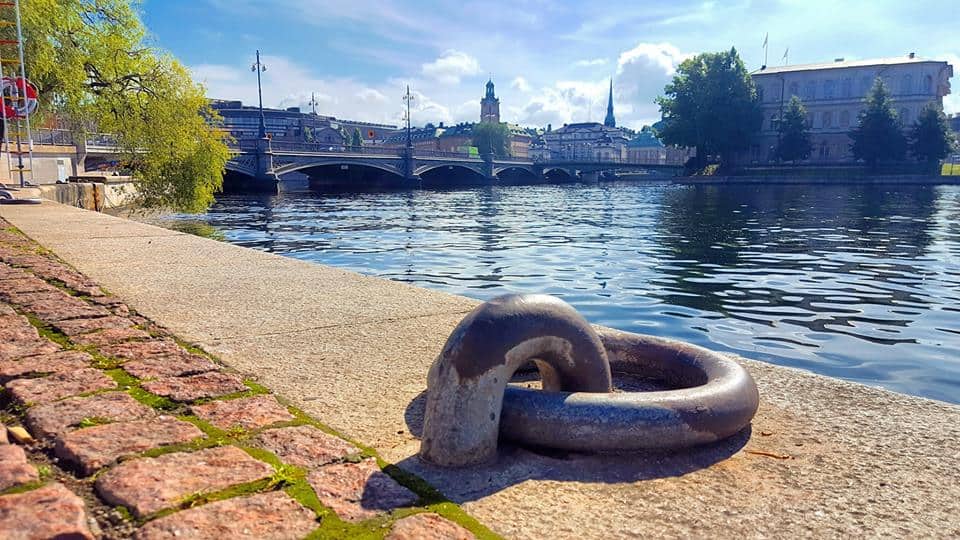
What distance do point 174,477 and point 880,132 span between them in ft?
237

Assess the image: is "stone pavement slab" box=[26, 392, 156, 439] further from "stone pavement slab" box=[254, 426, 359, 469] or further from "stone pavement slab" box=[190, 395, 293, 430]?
"stone pavement slab" box=[254, 426, 359, 469]

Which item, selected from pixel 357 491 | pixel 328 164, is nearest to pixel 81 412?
pixel 357 491

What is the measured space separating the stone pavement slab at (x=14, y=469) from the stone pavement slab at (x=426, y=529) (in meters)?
0.98

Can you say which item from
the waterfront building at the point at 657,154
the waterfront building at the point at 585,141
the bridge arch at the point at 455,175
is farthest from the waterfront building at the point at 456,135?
the bridge arch at the point at 455,175

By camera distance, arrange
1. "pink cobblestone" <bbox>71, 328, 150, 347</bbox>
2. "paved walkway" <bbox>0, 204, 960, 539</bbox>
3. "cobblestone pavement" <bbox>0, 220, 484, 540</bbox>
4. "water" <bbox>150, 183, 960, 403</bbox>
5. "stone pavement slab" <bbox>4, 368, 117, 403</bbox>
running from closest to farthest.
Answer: "cobblestone pavement" <bbox>0, 220, 484, 540</bbox>
"paved walkway" <bbox>0, 204, 960, 539</bbox>
"stone pavement slab" <bbox>4, 368, 117, 403</bbox>
"pink cobblestone" <bbox>71, 328, 150, 347</bbox>
"water" <bbox>150, 183, 960, 403</bbox>

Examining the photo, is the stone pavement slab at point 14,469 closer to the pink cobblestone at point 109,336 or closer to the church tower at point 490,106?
the pink cobblestone at point 109,336

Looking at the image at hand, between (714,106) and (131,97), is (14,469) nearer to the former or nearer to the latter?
(131,97)

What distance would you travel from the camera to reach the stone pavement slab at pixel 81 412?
7.07 ft

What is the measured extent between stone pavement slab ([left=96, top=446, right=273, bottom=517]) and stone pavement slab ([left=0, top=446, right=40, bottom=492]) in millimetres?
180

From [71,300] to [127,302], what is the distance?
1.07 feet

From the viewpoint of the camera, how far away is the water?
7.23 metres

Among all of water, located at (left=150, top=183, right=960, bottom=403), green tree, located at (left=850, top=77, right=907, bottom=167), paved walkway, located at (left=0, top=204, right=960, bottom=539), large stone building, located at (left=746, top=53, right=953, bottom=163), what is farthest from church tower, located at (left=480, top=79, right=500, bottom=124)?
paved walkway, located at (left=0, top=204, right=960, bottom=539)

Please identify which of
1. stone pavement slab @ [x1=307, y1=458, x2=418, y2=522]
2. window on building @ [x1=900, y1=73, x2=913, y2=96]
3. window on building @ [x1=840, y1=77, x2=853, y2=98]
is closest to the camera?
stone pavement slab @ [x1=307, y1=458, x2=418, y2=522]

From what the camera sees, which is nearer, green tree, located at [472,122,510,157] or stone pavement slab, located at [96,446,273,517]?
stone pavement slab, located at [96,446,273,517]
